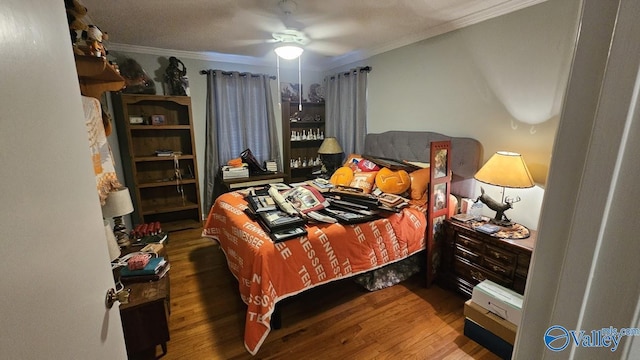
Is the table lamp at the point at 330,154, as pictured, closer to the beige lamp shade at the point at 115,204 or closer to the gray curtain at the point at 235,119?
the gray curtain at the point at 235,119

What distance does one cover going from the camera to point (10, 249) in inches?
17.7

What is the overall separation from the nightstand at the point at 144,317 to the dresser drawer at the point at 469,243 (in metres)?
2.22

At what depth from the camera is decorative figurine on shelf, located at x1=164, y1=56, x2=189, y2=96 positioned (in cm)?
353

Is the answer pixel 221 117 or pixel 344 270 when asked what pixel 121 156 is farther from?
pixel 344 270

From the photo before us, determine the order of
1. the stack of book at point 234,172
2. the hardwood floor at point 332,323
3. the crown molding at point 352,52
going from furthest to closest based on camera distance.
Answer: the stack of book at point 234,172 < the crown molding at point 352,52 < the hardwood floor at point 332,323

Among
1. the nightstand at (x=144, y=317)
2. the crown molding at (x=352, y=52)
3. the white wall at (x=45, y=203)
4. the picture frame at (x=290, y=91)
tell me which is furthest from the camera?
the picture frame at (x=290, y=91)

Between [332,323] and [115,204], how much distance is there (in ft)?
5.61

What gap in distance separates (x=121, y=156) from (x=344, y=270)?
328 centimetres

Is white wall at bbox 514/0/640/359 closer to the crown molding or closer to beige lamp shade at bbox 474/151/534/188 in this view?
beige lamp shade at bbox 474/151/534/188

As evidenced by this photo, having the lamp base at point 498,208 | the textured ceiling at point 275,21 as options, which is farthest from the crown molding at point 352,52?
the lamp base at point 498,208

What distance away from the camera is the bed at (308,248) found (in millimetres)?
1732

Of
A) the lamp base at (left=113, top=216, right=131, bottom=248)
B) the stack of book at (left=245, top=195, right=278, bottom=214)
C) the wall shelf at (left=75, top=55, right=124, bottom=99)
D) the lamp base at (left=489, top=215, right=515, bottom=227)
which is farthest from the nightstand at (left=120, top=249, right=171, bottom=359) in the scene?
the lamp base at (left=489, top=215, right=515, bottom=227)

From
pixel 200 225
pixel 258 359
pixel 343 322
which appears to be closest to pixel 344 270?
pixel 343 322

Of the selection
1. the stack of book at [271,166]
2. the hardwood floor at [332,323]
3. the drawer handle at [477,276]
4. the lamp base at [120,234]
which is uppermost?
the stack of book at [271,166]
